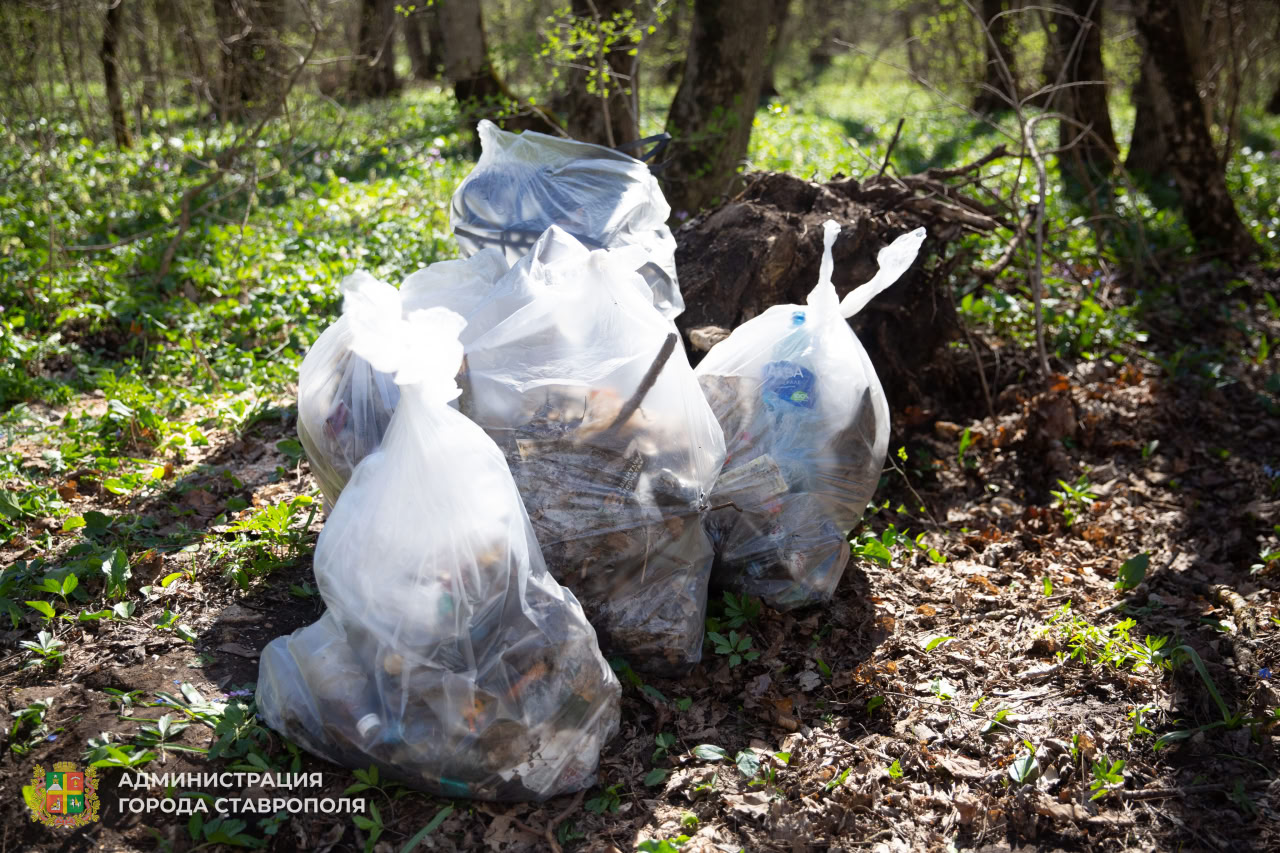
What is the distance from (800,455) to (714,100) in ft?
10.9

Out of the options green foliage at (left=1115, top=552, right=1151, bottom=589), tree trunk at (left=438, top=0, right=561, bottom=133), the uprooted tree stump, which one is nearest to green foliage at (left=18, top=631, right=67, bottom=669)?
the uprooted tree stump

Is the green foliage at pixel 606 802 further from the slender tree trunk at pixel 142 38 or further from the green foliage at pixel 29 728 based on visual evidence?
the slender tree trunk at pixel 142 38

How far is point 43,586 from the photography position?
2338 millimetres

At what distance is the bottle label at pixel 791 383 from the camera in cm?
260

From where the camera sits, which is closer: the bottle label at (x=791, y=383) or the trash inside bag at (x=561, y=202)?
the bottle label at (x=791, y=383)

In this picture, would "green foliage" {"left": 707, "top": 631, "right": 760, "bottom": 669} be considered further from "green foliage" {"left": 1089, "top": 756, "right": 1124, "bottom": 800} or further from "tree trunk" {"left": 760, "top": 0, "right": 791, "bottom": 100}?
"tree trunk" {"left": 760, "top": 0, "right": 791, "bottom": 100}

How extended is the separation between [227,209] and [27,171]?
1.47 metres

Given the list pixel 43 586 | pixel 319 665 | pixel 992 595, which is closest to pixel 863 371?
pixel 992 595

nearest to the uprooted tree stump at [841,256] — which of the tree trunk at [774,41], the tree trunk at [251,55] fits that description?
the tree trunk at [251,55]

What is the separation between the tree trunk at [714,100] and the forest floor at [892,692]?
8.17 feet

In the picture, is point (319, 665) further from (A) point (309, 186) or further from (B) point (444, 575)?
(A) point (309, 186)

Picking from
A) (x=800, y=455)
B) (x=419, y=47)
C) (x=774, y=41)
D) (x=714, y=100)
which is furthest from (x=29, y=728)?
(x=419, y=47)

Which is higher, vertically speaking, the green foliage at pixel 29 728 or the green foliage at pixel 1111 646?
the green foliage at pixel 29 728

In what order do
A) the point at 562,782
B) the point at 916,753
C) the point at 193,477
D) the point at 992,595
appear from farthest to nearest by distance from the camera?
the point at 193,477
the point at 992,595
the point at 916,753
the point at 562,782
